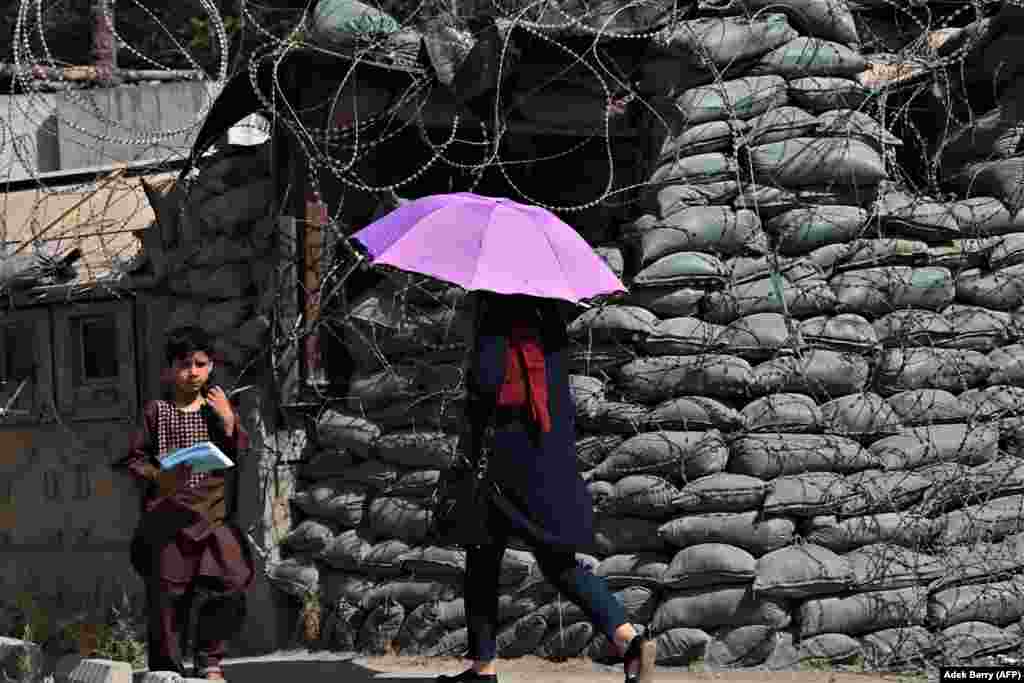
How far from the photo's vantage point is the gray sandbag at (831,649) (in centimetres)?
723

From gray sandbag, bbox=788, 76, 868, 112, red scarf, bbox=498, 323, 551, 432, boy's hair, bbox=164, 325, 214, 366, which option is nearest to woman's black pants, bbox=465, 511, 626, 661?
red scarf, bbox=498, 323, 551, 432

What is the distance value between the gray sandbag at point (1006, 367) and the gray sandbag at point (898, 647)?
1.21 meters

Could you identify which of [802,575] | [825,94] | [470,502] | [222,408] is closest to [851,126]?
[825,94]

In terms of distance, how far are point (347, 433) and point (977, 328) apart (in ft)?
9.52

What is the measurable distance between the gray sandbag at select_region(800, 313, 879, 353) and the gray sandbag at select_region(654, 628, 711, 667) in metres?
1.32

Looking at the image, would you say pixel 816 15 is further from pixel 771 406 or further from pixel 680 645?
pixel 680 645

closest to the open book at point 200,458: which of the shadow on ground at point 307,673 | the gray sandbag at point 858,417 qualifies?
the shadow on ground at point 307,673

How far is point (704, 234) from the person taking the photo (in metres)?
7.75

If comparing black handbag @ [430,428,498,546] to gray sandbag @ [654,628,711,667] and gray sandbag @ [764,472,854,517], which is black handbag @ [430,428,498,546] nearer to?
gray sandbag @ [654,628,711,667]

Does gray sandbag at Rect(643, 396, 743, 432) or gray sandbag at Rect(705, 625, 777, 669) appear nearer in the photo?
gray sandbag at Rect(705, 625, 777, 669)

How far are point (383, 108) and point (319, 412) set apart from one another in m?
1.50

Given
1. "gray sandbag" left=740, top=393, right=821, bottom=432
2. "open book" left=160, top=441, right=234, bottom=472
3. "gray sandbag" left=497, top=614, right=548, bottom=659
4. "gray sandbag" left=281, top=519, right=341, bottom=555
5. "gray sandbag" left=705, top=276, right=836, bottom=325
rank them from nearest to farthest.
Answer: "open book" left=160, top=441, right=234, bottom=472 → "gray sandbag" left=740, top=393, right=821, bottom=432 → "gray sandbag" left=705, top=276, right=836, bottom=325 → "gray sandbag" left=497, top=614, right=548, bottom=659 → "gray sandbag" left=281, top=519, right=341, bottom=555

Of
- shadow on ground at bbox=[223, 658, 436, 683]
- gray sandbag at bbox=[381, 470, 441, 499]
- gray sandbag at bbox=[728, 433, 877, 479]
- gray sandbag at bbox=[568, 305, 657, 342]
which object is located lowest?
shadow on ground at bbox=[223, 658, 436, 683]

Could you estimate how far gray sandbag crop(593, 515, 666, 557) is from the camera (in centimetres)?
760
